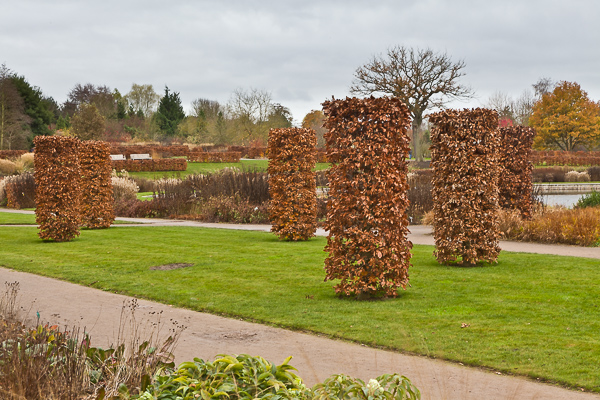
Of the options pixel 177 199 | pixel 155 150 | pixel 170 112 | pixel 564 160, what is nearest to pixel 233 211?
pixel 177 199

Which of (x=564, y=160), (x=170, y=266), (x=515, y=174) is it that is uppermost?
(x=564, y=160)

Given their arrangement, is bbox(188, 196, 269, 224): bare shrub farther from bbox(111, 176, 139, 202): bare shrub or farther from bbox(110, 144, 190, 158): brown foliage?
bbox(110, 144, 190, 158): brown foliage

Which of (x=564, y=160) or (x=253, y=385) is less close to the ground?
(x=564, y=160)

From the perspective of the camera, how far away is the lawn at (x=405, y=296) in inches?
206

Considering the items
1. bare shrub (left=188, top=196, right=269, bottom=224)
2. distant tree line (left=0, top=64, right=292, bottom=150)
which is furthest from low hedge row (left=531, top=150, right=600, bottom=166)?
bare shrub (left=188, top=196, right=269, bottom=224)

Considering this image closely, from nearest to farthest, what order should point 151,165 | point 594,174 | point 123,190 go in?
point 123,190 < point 151,165 < point 594,174

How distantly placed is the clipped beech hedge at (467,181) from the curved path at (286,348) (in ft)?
15.1

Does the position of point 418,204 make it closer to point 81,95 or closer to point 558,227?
point 558,227

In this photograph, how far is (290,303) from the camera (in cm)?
729

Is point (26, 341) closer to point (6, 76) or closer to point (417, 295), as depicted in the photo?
point (417, 295)

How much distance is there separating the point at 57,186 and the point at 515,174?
10598 millimetres

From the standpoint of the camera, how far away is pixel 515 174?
14133mm

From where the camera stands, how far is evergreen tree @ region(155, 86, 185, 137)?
6444 centimetres

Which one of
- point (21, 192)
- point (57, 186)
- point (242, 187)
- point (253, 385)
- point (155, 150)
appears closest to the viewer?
point (253, 385)
